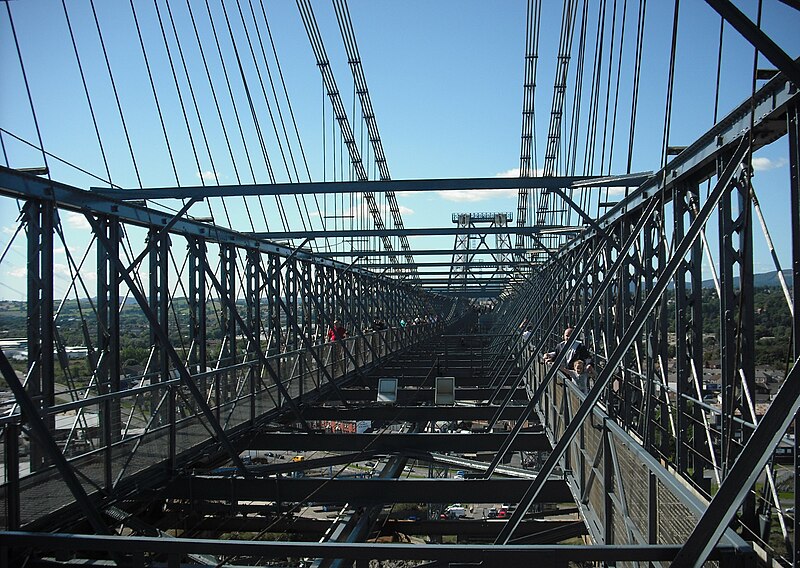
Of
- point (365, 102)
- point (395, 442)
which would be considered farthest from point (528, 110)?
point (395, 442)

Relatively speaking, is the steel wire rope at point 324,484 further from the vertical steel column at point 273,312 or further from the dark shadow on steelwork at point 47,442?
the vertical steel column at point 273,312

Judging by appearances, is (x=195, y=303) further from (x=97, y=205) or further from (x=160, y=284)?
(x=97, y=205)

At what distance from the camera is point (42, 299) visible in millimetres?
9297

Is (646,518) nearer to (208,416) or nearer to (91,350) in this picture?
(208,416)

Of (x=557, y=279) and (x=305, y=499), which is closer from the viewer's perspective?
(x=305, y=499)

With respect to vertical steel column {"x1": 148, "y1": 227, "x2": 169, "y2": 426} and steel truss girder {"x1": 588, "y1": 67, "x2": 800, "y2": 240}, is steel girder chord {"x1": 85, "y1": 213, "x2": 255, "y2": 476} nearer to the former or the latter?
vertical steel column {"x1": 148, "y1": 227, "x2": 169, "y2": 426}

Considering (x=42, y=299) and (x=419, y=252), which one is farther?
(x=419, y=252)

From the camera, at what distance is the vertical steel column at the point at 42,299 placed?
9148mm

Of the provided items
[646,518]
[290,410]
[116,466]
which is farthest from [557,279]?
[646,518]

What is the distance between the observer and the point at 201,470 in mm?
11234

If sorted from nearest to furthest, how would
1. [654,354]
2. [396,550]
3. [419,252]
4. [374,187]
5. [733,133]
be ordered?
[396,550]
[733,133]
[654,354]
[374,187]
[419,252]

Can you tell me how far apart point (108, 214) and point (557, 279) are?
1363 centimetres

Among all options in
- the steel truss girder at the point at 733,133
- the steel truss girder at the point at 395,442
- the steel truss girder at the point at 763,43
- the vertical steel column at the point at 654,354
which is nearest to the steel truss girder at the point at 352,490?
the vertical steel column at the point at 654,354

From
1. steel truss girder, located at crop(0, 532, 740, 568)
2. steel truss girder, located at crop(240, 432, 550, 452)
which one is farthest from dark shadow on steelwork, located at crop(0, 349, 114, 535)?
steel truss girder, located at crop(240, 432, 550, 452)
